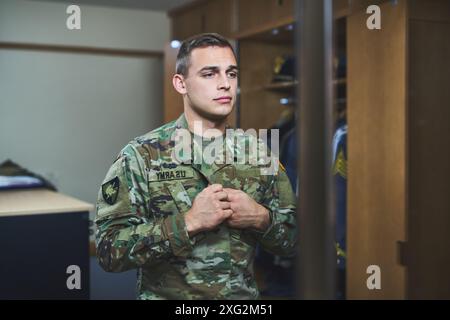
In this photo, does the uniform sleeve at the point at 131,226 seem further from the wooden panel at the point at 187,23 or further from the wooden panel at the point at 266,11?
the wooden panel at the point at 266,11

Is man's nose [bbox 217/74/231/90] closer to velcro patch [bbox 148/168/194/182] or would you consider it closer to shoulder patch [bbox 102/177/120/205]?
velcro patch [bbox 148/168/194/182]

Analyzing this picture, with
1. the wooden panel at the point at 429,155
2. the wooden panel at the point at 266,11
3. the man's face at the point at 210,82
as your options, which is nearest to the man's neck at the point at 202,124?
the man's face at the point at 210,82

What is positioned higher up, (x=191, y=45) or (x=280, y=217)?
(x=191, y=45)

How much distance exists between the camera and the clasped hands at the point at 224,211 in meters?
1.29

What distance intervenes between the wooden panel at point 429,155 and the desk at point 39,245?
1120mm

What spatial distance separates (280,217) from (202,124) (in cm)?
29

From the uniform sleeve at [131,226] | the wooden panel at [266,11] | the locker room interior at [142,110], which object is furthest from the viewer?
the wooden panel at [266,11]

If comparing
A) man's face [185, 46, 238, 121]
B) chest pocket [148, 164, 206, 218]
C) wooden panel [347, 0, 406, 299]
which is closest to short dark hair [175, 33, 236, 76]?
man's face [185, 46, 238, 121]

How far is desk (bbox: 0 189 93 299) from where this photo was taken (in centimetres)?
129

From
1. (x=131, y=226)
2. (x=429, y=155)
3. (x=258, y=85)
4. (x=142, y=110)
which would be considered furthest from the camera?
(x=429, y=155)

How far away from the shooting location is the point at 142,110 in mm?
1351

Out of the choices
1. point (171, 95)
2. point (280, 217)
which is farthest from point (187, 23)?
point (280, 217)

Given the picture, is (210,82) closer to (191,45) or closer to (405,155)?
(191,45)

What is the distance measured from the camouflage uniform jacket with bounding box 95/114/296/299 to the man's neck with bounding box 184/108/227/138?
2cm
